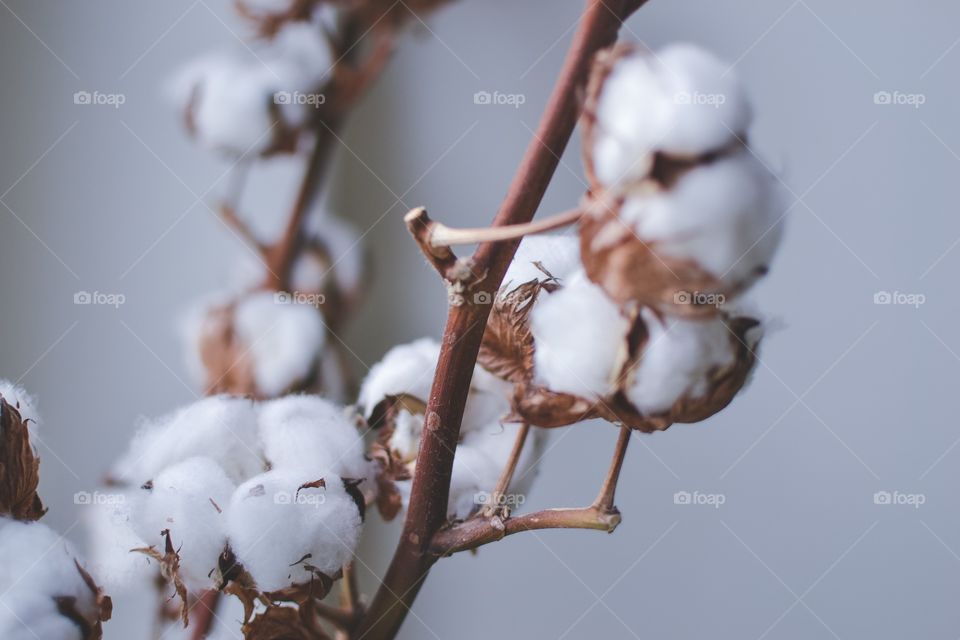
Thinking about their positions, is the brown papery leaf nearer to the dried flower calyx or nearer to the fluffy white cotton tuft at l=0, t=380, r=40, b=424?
the dried flower calyx

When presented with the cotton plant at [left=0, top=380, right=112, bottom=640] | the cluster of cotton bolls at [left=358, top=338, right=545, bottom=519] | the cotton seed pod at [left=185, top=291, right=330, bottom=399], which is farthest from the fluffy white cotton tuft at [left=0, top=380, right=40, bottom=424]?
the cotton seed pod at [left=185, top=291, right=330, bottom=399]

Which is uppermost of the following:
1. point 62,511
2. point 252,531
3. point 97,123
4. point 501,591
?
point 97,123

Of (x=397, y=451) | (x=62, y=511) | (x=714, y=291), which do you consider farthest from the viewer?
(x=62, y=511)

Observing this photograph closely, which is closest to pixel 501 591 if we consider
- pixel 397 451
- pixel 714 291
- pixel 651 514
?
pixel 651 514

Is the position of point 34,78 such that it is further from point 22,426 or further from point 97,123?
point 22,426

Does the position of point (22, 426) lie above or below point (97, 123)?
below

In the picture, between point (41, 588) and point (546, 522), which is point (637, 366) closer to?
point (546, 522)
